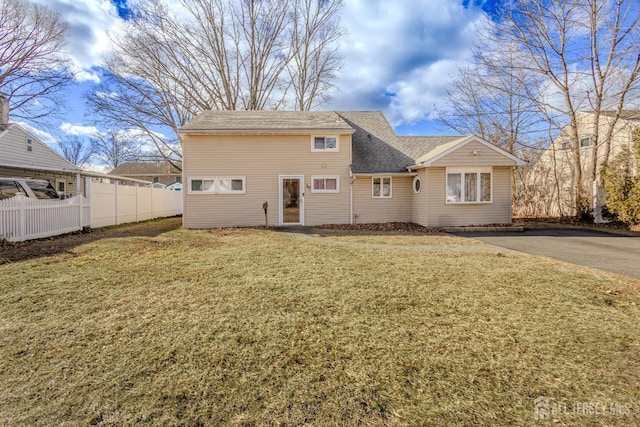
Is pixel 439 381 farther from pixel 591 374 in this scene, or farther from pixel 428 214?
pixel 428 214

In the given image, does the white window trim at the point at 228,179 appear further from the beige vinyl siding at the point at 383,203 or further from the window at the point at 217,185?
the beige vinyl siding at the point at 383,203

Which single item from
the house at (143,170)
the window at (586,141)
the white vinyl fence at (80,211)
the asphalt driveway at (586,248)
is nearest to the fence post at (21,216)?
the white vinyl fence at (80,211)

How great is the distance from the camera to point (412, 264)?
5711mm

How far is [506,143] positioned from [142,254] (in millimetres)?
21242

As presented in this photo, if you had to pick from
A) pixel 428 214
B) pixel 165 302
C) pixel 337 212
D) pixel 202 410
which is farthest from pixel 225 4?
pixel 202 410

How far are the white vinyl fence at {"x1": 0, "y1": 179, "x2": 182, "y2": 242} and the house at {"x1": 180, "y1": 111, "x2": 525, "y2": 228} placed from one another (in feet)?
10.5

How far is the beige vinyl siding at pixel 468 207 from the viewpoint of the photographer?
12.3 m

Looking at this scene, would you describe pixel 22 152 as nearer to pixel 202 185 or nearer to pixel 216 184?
pixel 202 185

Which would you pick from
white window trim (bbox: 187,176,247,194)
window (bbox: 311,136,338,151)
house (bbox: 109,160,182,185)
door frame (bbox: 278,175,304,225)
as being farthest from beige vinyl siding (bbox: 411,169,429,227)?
house (bbox: 109,160,182,185)

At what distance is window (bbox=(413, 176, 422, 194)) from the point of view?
12.9 m

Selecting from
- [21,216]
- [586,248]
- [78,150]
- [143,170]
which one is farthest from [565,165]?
[78,150]

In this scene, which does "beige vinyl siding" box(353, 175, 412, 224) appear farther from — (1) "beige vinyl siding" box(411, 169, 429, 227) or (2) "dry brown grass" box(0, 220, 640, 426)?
(2) "dry brown grass" box(0, 220, 640, 426)

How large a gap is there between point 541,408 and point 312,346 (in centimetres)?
177

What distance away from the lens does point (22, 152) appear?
592 inches
